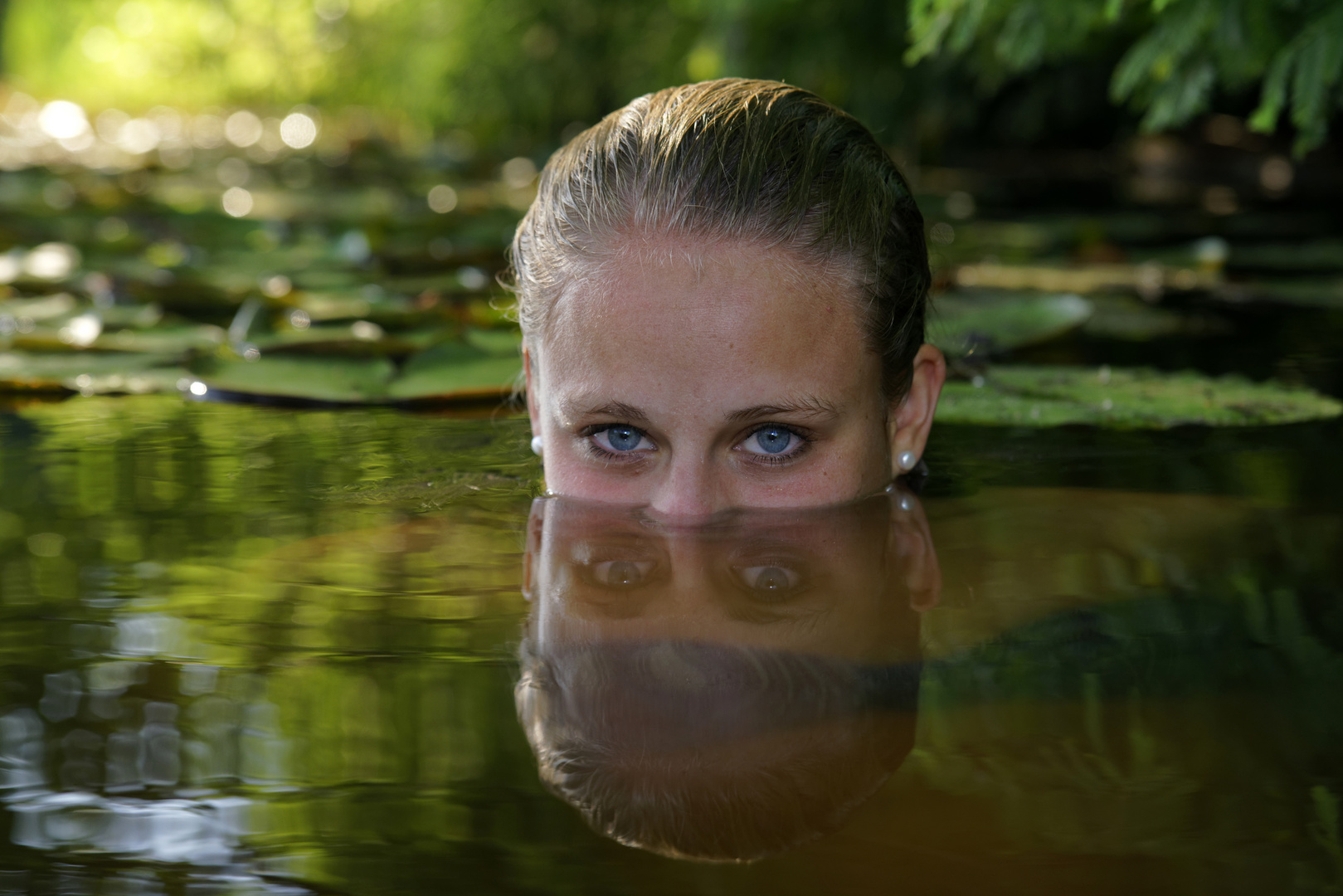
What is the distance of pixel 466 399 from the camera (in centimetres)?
226

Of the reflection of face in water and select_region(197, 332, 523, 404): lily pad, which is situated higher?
select_region(197, 332, 523, 404): lily pad

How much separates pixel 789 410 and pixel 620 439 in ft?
0.69

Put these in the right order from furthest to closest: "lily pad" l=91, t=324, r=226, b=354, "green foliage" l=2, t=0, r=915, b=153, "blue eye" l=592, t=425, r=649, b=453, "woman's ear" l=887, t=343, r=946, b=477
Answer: "green foliage" l=2, t=0, r=915, b=153, "lily pad" l=91, t=324, r=226, b=354, "woman's ear" l=887, t=343, r=946, b=477, "blue eye" l=592, t=425, r=649, b=453

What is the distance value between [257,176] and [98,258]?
2922 millimetres

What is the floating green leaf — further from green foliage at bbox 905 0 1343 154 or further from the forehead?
the forehead

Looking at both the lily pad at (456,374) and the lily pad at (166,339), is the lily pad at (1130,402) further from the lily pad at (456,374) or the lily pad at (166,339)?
the lily pad at (166,339)

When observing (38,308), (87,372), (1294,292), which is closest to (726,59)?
(1294,292)

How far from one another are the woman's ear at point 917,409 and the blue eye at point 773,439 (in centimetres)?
22

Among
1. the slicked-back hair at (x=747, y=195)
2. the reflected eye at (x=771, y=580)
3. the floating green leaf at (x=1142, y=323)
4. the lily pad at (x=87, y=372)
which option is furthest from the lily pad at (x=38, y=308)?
the floating green leaf at (x=1142, y=323)

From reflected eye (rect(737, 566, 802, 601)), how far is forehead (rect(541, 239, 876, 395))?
0.70 feet

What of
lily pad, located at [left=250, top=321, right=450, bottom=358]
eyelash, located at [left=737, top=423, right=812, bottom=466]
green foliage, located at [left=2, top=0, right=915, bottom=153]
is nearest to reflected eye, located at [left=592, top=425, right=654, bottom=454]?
eyelash, located at [left=737, top=423, right=812, bottom=466]

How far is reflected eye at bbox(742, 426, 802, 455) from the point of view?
150cm

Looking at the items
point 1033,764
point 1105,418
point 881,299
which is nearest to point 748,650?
point 1033,764

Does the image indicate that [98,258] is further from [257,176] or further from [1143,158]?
[1143,158]
